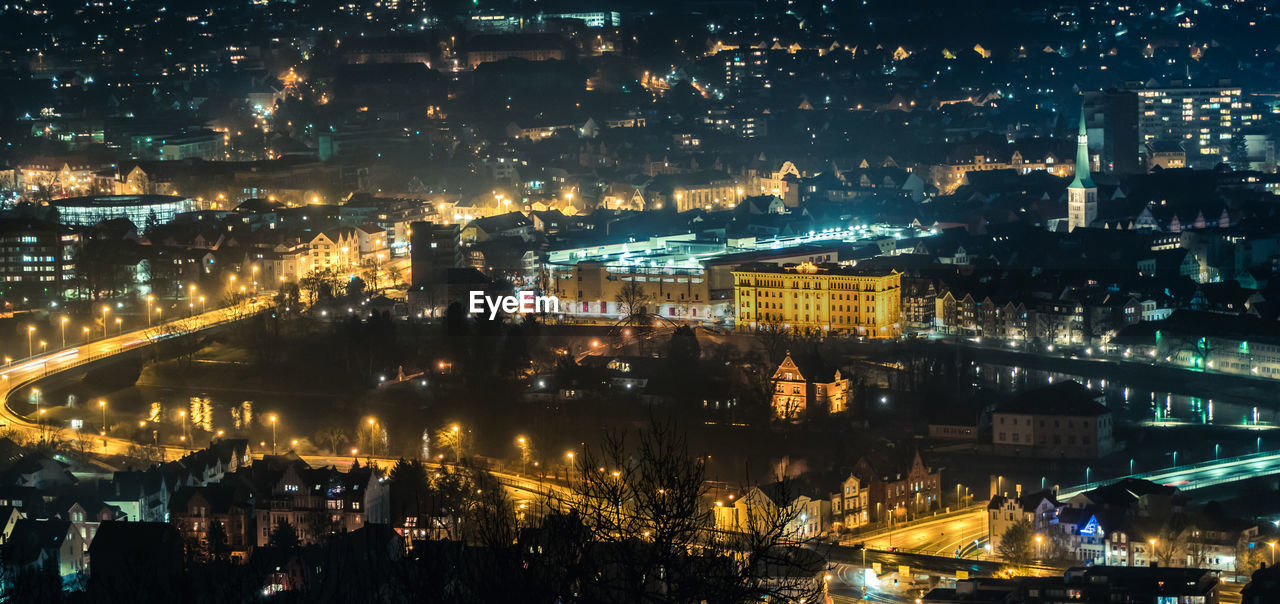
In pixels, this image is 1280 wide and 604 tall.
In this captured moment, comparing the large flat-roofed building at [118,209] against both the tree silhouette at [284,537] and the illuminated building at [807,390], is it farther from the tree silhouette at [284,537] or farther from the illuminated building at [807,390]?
the tree silhouette at [284,537]

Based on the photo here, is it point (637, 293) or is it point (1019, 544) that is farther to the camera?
point (637, 293)

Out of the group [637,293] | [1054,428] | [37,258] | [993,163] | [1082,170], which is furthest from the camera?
[993,163]

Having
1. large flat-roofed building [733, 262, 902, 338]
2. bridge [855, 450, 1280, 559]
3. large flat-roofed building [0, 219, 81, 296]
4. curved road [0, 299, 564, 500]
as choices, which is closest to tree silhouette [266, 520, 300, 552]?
curved road [0, 299, 564, 500]

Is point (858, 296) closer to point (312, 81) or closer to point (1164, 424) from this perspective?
point (1164, 424)

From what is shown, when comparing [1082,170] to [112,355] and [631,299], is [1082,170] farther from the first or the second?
[112,355]

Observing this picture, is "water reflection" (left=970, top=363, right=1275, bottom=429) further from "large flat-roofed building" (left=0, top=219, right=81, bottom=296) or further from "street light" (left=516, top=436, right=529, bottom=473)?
"large flat-roofed building" (left=0, top=219, right=81, bottom=296)

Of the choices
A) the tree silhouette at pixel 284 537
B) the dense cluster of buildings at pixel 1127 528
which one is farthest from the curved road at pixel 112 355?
the dense cluster of buildings at pixel 1127 528

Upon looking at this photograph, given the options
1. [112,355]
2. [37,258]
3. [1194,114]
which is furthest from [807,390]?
[1194,114]
